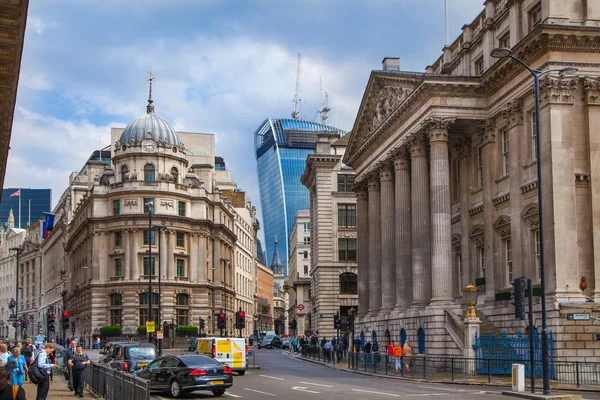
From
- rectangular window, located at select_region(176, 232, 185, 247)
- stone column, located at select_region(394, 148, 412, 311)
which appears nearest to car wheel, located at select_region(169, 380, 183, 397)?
stone column, located at select_region(394, 148, 412, 311)

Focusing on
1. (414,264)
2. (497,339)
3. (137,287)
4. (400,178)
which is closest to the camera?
(497,339)

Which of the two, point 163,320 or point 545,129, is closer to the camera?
point 545,129

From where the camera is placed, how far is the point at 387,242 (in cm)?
5375

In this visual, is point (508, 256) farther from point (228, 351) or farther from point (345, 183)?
point (345, 183)

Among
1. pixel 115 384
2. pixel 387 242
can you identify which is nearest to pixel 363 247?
pixel 387 242

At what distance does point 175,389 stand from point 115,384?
6.25m

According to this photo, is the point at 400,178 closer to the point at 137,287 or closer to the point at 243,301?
the point at 137,287

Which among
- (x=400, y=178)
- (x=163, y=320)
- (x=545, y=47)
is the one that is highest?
(x=545, y=47)

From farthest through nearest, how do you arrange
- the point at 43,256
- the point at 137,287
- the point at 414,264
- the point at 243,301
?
the point at 43,256 → the point at 243,301 → the point at 137,287 → the point at 414,264

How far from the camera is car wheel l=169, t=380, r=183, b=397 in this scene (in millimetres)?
27766

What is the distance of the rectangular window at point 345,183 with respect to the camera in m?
84.3

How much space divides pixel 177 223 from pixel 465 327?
6108cm

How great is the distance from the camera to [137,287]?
93562 mm

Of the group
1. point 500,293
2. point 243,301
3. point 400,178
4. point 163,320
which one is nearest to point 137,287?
point 163,320
